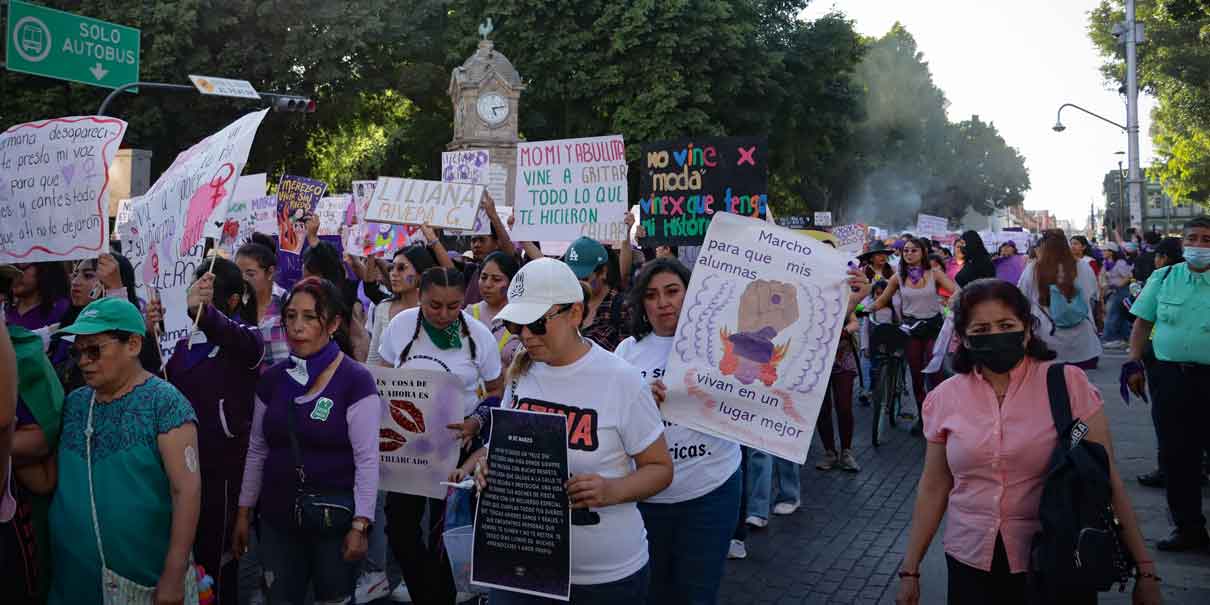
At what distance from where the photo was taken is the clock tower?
30.0 meters

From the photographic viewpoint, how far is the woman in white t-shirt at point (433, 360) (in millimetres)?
5152

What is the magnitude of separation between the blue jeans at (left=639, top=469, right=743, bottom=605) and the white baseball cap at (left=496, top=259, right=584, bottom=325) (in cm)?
125

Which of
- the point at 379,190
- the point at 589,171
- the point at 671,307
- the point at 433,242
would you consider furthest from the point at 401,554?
the point at 379,190

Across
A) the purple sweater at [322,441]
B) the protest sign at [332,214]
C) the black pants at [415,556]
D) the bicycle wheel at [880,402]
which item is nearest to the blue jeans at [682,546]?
the purple sweater at [322,441]

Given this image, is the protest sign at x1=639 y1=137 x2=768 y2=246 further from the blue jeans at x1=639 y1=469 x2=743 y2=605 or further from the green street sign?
the green street sign

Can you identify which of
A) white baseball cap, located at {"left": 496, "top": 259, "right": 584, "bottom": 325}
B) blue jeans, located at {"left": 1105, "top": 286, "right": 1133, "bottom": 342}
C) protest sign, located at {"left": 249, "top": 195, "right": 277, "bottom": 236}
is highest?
protest sign, located at {"left": 249, "top": 195, "right": 277, "bottom": 236}

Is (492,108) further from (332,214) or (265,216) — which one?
(265,216)

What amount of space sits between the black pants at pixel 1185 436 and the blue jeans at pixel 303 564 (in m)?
4.94

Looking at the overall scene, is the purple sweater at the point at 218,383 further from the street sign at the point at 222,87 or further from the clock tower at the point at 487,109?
the clock tower at the point at 487,109

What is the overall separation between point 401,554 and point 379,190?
18.7 ft

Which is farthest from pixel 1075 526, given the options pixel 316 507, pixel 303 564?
pixel 303 564

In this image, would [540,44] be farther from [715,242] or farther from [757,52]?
[715,242]

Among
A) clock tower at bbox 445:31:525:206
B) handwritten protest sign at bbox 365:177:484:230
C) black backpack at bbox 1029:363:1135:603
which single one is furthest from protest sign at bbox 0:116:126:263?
clock tower at bbox 445:31:525:206

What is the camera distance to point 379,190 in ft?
33.7
